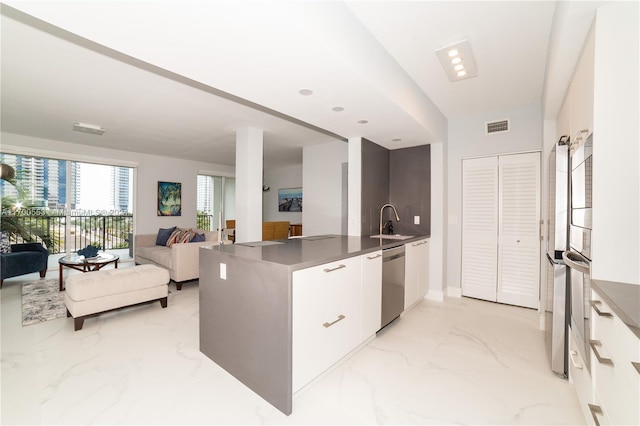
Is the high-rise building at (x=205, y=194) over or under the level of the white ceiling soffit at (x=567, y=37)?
under

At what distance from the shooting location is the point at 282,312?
64.4 inches

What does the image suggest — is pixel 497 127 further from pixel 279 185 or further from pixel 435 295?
pixel 279 185

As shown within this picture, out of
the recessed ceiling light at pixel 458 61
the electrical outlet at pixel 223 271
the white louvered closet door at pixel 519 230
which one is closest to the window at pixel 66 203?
the electrical outlet at pixel 223 271

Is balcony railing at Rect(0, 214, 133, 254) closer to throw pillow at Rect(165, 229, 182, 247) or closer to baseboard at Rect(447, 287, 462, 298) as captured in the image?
throw pillow at Rect(165, 229, 182, 247)

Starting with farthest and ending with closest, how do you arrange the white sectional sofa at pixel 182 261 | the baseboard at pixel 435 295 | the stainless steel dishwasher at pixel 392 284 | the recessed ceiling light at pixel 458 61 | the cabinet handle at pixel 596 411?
the white sectional sofa at pixel 182 261
the baseboard at pixel 435 295
the stainless steel dishwasher at pixel 392 284
the recessed ceiling light at pixel 458 61
the cabinet handle at pixel 596 411

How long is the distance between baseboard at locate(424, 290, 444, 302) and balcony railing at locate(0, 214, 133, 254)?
6.57 metres

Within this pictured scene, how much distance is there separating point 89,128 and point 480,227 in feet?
19.7

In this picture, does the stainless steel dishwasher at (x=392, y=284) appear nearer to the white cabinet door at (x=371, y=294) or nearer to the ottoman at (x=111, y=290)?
the white cabinet door at (x=371, y=294)

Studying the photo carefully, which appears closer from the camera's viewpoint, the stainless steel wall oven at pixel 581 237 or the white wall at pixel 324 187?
the stainless steel wall oven at pixel 581 237

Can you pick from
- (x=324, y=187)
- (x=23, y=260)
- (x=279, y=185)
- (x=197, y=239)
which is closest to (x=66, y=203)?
(x=23, y=260)

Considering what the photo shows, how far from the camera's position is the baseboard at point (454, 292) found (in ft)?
12.7

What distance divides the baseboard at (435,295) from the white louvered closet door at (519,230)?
73cm

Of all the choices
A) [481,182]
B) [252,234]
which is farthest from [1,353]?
[481,182]

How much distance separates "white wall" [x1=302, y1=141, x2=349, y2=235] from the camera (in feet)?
16.0
